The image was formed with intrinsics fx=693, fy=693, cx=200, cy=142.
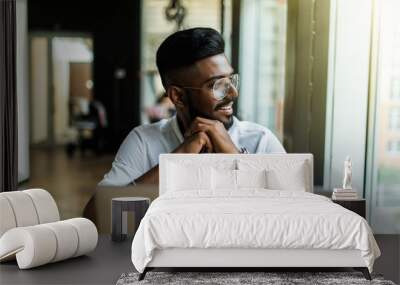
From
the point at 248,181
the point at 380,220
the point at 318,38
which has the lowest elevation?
the point at 380,220

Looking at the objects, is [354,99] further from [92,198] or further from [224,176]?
[92,198]

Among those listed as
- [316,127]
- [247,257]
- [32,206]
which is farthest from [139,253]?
[316,127]

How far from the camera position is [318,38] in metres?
6.62

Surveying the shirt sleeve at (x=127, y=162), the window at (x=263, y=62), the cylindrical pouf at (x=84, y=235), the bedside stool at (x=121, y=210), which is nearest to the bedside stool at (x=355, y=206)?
the window at (x=263, y=62)

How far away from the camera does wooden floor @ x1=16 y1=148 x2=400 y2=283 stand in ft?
22.4

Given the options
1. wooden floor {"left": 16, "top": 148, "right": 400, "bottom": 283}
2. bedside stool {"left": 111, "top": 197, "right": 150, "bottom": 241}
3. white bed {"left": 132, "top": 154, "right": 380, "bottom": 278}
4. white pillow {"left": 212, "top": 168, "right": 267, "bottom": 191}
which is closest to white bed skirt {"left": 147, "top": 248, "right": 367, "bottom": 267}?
white bed {"left": 132, "top": 154, "right": 380, "bottom": 278}

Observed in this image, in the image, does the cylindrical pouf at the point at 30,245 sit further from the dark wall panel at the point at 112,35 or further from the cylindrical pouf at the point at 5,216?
the dark wall panel at the point at 112,35

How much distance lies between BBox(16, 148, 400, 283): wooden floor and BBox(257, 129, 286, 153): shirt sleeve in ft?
4.15

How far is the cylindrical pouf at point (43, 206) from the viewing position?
18.1 ft

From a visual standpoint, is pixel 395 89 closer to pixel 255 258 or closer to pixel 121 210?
pixel 255 258

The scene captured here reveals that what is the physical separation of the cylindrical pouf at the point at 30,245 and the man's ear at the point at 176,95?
6.79 ft

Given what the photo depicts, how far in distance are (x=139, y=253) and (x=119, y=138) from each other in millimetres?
2216

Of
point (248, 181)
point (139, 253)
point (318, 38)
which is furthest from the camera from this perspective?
point (318, 38)

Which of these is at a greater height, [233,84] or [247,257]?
[233,84]
